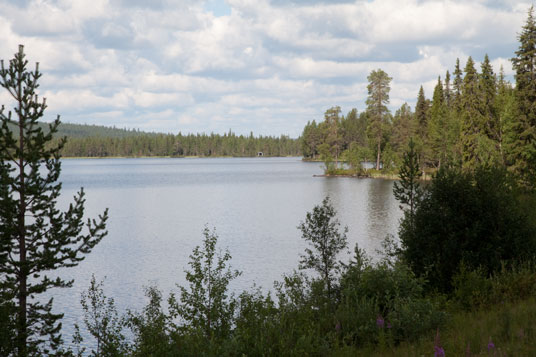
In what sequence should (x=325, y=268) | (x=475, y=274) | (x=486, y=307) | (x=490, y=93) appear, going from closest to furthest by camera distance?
1. (x=486, y=307)
2. (x=475, y=274)
3. (x=325, y=268)
4. (x=490, y=93)

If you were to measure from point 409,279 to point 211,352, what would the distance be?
5.81 m

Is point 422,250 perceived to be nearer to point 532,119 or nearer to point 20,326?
point 20,326

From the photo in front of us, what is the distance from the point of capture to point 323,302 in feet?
38.3

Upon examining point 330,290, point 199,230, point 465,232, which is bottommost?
point 199,230

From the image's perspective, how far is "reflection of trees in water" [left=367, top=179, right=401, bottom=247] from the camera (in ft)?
120

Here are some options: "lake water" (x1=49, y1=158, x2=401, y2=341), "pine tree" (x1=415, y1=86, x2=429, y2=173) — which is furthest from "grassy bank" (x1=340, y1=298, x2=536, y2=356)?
"pine tree" (x1=415, y1=86, x2=429, y2=173)

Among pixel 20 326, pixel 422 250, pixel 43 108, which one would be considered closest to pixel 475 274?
pixel 422 250

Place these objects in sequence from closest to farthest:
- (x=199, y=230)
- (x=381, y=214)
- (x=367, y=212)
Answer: (x=199, y=230) → (x=381, y=214) → (x=367, y=212)

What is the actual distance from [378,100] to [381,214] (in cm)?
5709

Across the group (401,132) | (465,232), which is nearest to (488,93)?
(401,132)

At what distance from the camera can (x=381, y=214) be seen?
46031 mm

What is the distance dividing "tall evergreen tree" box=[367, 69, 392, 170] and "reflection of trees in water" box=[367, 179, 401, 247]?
106 feet

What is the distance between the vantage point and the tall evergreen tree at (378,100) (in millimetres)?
97500

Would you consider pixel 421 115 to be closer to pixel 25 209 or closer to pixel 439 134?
pixel 439 134
